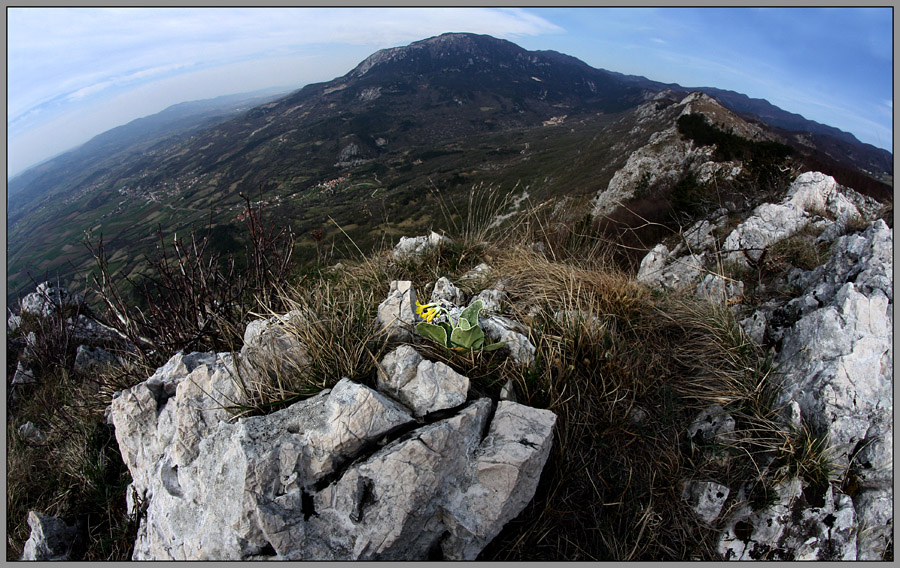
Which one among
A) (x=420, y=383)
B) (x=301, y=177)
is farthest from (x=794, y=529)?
(x=301, y=177)

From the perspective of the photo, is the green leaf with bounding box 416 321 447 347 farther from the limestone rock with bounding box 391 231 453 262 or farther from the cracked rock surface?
the limestone rock with bounding box 391 231 453 262

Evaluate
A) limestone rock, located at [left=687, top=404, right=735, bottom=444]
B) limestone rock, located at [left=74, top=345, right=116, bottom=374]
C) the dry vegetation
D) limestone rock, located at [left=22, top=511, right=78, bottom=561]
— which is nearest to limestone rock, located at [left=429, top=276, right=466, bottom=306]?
the dry vegetation

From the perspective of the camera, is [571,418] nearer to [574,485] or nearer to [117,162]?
[574,485]

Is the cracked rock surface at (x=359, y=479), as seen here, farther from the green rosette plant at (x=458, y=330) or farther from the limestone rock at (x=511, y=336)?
the limestone rock at (x=511, y=336)

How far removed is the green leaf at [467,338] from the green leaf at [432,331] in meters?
0.07

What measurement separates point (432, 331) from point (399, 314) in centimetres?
45

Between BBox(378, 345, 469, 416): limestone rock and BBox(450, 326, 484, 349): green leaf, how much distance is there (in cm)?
30

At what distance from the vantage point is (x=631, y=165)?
37.1 metres

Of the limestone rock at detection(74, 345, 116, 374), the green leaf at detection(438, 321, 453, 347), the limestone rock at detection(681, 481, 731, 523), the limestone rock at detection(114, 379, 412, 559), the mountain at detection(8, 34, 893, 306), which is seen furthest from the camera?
the mountain at detection(8, 34, 893, 306)

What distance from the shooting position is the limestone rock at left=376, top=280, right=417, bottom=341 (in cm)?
328

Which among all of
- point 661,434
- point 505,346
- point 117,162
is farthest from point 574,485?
point 117,162

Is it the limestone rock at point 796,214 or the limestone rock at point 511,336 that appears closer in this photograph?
the limestone rock at point 511,336

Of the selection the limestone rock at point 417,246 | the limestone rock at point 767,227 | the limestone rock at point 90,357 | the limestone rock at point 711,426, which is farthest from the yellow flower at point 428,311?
the limestone rock at point 90,357

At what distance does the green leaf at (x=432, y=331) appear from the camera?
307cm
